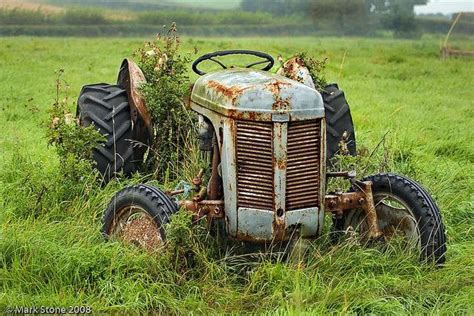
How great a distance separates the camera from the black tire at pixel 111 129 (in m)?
6.40

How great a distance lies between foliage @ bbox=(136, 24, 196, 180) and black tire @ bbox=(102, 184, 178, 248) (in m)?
1.04

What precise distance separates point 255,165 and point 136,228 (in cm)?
90

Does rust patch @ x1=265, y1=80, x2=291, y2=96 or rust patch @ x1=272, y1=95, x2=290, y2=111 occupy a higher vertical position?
rust patch @ x1=265, y1=80, x2=291, y2=96

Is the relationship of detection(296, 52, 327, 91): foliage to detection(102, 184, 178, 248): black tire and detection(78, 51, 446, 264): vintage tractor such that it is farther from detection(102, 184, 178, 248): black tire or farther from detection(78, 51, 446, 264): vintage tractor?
detection(102, 184, 178, 248): black tire

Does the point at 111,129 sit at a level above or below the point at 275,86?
below

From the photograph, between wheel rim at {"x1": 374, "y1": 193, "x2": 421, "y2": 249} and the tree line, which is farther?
the tree line

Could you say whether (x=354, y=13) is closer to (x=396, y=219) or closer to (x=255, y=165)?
(x=396, y=219)

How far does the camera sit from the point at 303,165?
16.4 feet

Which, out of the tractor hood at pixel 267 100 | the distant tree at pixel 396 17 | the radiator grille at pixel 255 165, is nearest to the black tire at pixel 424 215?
the tractor hood at pixel 267 100

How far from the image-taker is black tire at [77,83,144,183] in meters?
6.40

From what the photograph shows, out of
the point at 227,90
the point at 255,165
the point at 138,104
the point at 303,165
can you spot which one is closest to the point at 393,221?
the point at 303,165

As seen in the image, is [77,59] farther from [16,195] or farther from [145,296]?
[145,296]

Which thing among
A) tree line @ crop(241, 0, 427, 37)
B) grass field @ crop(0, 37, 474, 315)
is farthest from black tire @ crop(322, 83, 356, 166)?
tree line @ crop(241, 0, 427, 37)

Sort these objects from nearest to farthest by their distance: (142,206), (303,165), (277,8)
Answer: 1. (303,165)
2. (142,206)
3. (277,8)
